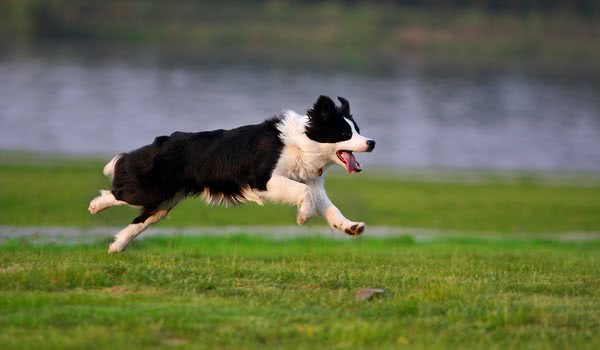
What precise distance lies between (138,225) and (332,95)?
50.4 m

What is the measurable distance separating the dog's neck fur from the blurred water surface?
26697 mm

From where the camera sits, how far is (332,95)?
2431 inches

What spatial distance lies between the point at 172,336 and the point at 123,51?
77.0m

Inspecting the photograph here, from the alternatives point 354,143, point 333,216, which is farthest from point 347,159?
point 333,216

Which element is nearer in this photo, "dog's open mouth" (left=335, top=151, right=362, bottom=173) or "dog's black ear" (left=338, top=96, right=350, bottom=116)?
"dog's open mouth" (left=335, top=151, right=362, bottom=173)

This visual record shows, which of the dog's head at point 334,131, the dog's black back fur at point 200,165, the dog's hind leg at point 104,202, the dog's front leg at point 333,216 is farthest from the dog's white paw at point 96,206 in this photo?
the dog's head at point 334,131

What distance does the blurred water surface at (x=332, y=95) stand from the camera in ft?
145

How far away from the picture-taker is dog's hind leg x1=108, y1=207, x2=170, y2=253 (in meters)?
11.7

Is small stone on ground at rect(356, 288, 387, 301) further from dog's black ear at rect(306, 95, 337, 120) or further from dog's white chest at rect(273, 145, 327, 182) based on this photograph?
dog's black ear at rect(306, 95, 337, 120)

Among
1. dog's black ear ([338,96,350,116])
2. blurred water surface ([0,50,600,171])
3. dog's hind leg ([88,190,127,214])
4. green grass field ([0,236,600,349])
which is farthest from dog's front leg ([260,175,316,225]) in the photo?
blurred water surface ([0,50,600,171])

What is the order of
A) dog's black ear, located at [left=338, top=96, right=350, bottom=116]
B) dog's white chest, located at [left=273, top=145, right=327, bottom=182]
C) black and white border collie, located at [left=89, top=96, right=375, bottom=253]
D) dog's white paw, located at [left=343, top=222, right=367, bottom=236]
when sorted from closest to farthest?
dog's white paw, located at [left=343, top=222, right=367, bottom=236], black and white border collie, located at [left=89, top=96, right=375, bottom=253], dog's white chest, located at [left=273, top=145, right=327, bottom=182], dog's black ear, located at [left=338, top=96, right=350, bottom=116]

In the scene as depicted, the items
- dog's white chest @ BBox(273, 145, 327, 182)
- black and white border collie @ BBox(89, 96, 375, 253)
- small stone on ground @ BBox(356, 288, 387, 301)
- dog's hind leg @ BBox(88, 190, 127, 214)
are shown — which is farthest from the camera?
dog's hind leg @ BBox(88, 190, 127, 214)

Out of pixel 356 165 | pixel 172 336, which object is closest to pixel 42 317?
pixel 172 336

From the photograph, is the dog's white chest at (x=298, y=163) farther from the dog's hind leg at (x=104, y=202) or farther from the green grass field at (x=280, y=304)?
the dog's hind leg at (x=104, y=202)
